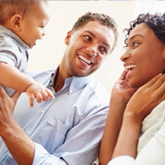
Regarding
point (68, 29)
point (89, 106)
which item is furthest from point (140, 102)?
point (68, 29)

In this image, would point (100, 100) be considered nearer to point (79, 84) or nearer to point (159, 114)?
point (79, 84)

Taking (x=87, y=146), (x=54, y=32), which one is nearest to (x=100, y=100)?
(x=87, y=146)

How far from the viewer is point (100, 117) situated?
125 cm

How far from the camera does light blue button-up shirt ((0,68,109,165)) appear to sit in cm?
114

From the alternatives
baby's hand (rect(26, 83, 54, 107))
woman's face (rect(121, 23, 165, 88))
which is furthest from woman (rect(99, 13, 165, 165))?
baby's hand (rect(26, 83, 54, 107))

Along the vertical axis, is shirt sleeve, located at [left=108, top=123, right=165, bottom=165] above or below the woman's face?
below

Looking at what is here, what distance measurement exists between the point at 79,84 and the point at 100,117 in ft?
0.88

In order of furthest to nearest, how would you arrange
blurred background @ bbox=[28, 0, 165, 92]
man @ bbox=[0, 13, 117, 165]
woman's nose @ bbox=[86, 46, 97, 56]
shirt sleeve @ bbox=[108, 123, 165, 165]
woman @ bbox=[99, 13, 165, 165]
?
blurred background @ bbox=[28, 0, 165, 92] → woman's nose @ bbox=[86, 46, 97, 56] → man @ bbox=[0, 13, 117, 165] → woman @ bbox=[99, 13, 165, 165] → shirt sleeve @ bbox=[108, 123, 165, 165]

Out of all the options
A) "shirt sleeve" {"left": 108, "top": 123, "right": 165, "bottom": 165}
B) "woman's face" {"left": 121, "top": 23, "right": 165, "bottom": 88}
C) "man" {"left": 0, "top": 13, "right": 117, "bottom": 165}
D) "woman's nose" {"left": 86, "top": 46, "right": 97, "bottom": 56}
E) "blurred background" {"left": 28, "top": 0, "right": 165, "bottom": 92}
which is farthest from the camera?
"blurred background" {"left": 28, "top": 0, "right": 165, "bottom": 92}

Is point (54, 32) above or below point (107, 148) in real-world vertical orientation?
above

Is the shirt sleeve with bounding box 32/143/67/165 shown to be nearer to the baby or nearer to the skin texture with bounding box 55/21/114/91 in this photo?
the baby

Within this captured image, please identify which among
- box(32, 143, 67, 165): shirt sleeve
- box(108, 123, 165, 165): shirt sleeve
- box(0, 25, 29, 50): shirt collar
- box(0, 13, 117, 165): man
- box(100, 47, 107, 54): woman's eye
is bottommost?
box(108, 123, 165, 165): shirt sleeve

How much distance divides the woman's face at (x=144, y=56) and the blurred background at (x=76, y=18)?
2.93 feet

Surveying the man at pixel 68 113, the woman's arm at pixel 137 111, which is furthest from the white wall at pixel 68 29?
the woman's arm at pixel 137 111
